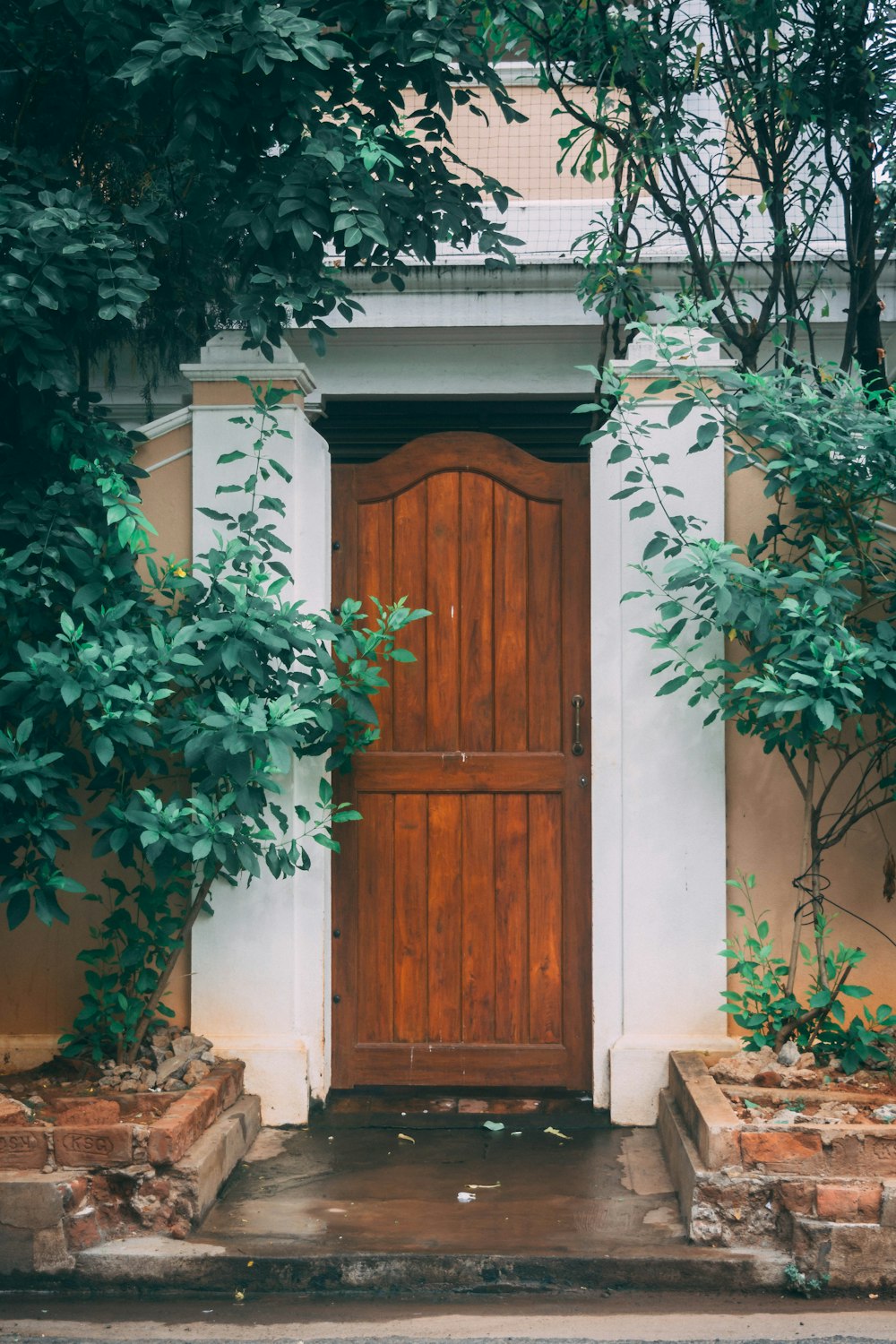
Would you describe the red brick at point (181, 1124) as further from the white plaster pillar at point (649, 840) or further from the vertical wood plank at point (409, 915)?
the white plaster pillar at point (649, 840)

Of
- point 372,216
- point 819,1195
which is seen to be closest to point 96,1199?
point 819,1195

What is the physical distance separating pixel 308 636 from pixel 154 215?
1.73 metres

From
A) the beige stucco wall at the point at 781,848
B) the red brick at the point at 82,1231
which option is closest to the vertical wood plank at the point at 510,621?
the beige stucco wall at the point at 781,848

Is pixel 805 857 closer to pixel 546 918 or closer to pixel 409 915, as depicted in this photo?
pixel 546 918

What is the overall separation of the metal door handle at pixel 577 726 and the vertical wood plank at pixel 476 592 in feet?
1.14

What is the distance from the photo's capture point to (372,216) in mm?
3957

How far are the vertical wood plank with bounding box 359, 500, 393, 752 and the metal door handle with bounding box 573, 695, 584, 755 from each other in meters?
0.81

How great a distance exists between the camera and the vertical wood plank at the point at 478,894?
16.4 ft

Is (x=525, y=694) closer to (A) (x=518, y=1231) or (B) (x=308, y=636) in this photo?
(B) (x=308, y=636)

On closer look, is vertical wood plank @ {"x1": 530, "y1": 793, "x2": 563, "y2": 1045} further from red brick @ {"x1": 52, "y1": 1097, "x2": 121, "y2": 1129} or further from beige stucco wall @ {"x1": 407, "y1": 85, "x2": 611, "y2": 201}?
beige stucco wall @ {"x1": 407, "y1": 85, "x2": 611, "y2": 201}

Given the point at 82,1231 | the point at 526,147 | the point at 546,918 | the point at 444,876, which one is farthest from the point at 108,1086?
the point at 526,147

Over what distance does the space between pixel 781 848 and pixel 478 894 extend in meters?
1.24

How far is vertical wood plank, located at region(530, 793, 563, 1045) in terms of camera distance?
4961 mm

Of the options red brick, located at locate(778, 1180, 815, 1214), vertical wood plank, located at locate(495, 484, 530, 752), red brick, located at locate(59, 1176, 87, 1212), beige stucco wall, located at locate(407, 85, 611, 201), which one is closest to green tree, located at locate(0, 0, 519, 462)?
vertical wood plank, located at locate(495, 484, 530, 752)
